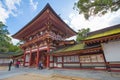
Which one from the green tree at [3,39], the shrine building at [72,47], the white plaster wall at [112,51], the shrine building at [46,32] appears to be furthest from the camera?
the green tree at [3,39]

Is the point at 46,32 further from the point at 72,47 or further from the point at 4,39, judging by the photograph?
the point at 4,39

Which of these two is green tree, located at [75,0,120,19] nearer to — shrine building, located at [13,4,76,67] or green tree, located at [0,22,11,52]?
shrine building, located at [13,4,76,67]

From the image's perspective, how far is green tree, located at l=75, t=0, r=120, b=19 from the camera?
957 centimetres

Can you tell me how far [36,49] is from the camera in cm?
1686

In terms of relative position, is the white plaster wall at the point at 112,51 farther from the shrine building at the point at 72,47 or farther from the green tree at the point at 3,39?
the green tree at the point at 3,39

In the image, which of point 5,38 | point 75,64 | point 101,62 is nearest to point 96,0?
point 101,62

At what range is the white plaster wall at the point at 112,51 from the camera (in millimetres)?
8062

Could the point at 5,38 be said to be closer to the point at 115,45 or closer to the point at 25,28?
the point at 25,28

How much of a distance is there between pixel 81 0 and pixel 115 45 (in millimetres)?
5943

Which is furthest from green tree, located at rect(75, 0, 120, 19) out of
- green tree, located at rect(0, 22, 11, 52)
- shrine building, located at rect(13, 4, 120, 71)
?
green tree, located at rect(0, 22, 11, 52)

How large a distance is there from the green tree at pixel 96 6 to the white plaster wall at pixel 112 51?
3875 mm

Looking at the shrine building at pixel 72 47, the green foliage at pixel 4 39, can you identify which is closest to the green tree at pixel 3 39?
the green foliage at pixel 4 39

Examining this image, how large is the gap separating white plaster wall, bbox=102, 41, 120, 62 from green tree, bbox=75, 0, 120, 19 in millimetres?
3875

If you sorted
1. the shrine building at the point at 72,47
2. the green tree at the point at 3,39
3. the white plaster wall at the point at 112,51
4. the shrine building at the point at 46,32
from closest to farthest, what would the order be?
the white plaster wall at the point at 112,51 < the shrine building at the point at 72,47 < the shrine building at the point at 46,32 < the green tree at the point at 3,39
